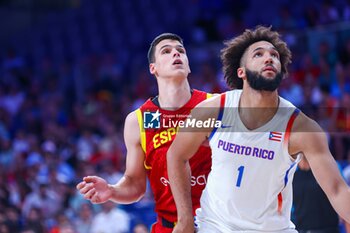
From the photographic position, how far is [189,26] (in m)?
17.8

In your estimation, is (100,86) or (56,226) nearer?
(56,226)

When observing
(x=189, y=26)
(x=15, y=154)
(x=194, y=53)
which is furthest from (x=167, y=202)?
(x=189, y=26)

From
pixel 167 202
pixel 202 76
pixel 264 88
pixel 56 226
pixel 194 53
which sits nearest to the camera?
pixel 264 88

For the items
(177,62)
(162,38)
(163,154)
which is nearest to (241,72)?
(177,62)

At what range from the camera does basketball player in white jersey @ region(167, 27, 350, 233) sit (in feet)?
17.5

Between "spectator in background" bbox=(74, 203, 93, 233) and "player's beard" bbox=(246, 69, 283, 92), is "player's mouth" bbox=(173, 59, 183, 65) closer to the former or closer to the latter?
"player's beard" bbox=(246, 69, 283, 92)

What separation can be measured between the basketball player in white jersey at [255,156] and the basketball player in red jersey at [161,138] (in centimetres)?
Result: 69

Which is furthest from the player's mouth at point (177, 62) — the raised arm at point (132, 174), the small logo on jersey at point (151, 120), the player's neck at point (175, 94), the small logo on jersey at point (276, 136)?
the small logo on jersey at point (276, 136)

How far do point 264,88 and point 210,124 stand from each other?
1.55ft

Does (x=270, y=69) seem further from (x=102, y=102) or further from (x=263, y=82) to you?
(x=102, y=102)

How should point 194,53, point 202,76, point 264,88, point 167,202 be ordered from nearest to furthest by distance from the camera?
point 264,88
point 167,202
point 202,76
point 194,53

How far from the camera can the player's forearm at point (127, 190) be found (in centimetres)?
642

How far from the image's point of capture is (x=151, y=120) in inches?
264

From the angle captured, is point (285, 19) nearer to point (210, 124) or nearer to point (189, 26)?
point (189, 26)
